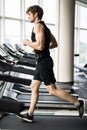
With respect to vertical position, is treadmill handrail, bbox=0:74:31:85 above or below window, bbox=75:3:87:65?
below

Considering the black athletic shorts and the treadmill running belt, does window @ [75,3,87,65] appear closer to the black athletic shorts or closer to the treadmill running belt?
the treadmill running belt

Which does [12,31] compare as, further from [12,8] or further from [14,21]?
[12,8]

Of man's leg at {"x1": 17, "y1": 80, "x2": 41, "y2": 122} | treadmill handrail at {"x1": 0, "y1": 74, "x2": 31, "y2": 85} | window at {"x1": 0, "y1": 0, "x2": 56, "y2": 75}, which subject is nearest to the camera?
man's leg at {"x1": 17, "y1": 80, "x2": 41, "y2": 122}

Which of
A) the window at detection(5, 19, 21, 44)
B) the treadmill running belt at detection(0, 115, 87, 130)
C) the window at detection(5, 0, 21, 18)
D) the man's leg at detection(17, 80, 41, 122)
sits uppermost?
the window at detection(5, 0, 21, 18)

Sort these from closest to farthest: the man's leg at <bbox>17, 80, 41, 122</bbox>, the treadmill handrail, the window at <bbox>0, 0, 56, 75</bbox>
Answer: the man's leg at <bbox>17, 80, 41, 122</bbox>
the treadmill handrail
the window at <bbox>0, 0, 56, 75</bbox>

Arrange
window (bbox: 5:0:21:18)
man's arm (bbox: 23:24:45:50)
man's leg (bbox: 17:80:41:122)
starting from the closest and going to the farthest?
man's arm (bbox: 23:24:45:50) < man's leg (bbox: 17:80:41:122) < window (bbox: 5:0:21:18)

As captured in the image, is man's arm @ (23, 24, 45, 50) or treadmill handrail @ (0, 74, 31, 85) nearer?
man's arm @ (23, 24, 45, 50)

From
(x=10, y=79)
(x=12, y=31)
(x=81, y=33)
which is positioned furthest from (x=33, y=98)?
(x=81, y=33)

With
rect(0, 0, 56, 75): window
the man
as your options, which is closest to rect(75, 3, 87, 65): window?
rect(0, 0, 56, 75): window

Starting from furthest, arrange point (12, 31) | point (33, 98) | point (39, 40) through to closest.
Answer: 1. point (12, 31)
2. point (33, 98)
3. point (39, 40)

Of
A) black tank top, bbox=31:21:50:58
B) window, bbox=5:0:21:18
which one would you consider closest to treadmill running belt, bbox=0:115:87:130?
black tank top, bbox=31:21:50:58

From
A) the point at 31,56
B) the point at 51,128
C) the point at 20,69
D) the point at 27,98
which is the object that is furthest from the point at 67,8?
the point at 51,128

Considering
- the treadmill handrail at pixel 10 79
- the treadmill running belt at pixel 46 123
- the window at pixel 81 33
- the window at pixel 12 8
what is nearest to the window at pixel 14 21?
the window at pixel 12 8

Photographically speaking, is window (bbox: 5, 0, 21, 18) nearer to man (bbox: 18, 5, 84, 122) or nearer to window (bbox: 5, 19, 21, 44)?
window (bbox: 5, 19, 21, 44)
